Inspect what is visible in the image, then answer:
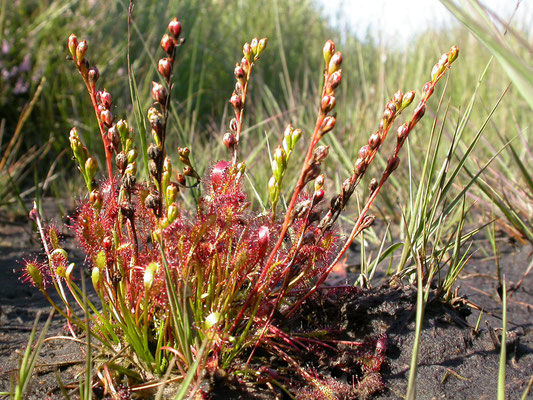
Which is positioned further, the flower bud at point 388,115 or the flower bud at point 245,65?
the flower bud at point 245,65

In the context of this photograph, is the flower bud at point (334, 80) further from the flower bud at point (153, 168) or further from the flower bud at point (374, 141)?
the flower bud at point (153, 168)

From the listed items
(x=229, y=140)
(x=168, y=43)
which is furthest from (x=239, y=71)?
(x=168, y=43)

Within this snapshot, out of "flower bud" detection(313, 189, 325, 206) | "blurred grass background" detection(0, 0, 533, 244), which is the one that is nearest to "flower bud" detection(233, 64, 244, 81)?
"flower bud" detection(313, 189, 325, 206)

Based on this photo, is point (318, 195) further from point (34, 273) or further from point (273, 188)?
point (34, 273)

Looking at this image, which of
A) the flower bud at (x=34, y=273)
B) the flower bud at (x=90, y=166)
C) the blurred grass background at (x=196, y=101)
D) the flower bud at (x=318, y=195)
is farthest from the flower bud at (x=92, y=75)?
the blurred grass background at (x=196, y=101)

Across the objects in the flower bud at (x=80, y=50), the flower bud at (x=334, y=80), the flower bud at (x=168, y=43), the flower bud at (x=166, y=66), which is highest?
the flower bud at (x=80, y=50)

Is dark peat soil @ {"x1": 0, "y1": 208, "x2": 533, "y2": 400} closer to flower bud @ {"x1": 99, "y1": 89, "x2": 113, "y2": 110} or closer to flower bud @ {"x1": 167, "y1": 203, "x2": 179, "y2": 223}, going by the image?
flower bud @ {"x1": 167, "y1": 203, "x2": 179, "y2": 223}
